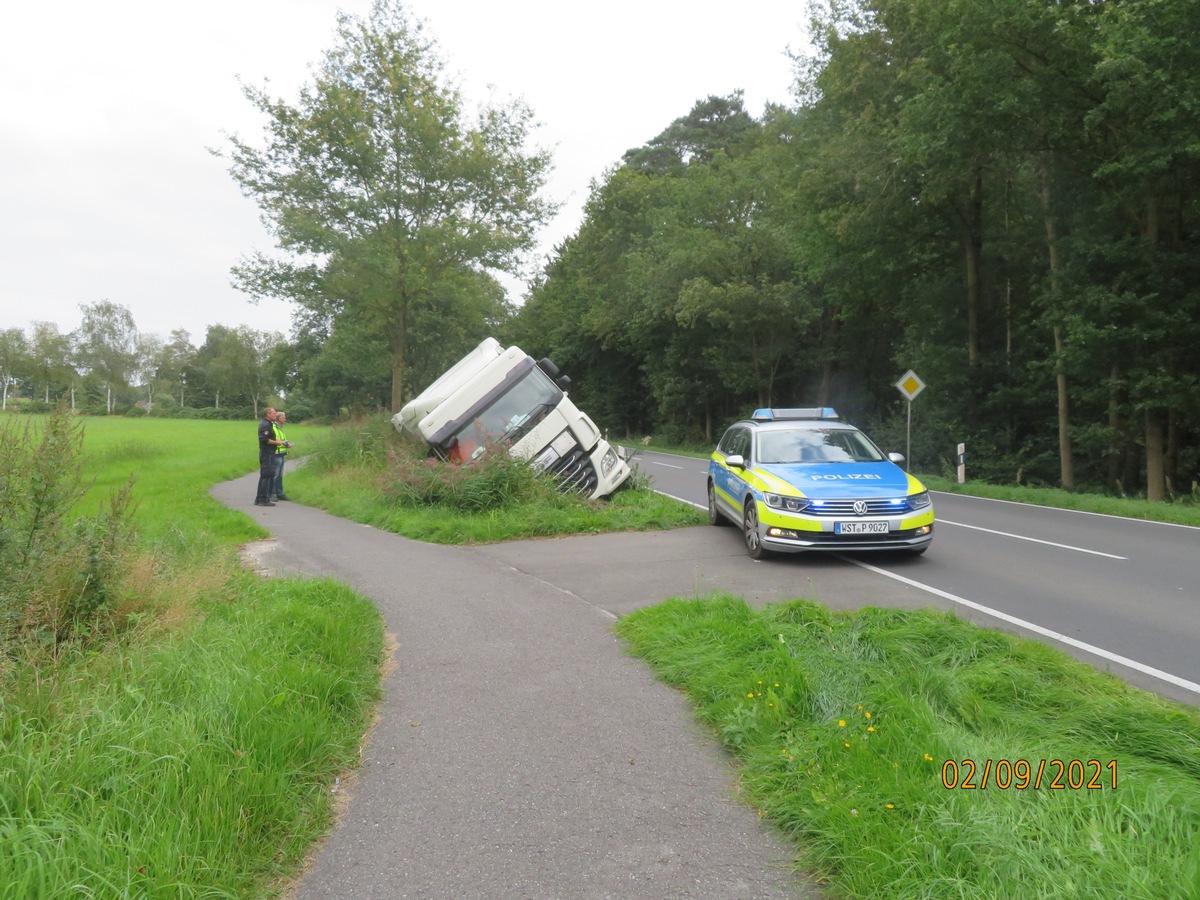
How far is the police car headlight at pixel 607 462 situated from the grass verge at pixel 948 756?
824cm

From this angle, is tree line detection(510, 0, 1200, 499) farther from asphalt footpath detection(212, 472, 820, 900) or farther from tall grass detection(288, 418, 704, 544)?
asphalt footpath detection(212, 472, 820, 900)

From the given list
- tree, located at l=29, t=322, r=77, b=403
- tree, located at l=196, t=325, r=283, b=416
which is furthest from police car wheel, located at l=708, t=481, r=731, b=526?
tree, located at l=196, t=325, r=283, b=416

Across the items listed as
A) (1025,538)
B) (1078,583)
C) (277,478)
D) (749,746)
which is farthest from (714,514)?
(277,478)

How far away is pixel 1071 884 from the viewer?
2.45 m

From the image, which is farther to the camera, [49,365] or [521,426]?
[49,365]

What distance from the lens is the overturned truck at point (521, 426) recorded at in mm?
13094

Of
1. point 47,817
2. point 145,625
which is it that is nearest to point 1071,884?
point 47,817

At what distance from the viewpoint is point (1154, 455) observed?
59.5ft

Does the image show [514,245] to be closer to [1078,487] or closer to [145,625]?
[1078,487]

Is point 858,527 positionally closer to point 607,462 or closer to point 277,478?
point 607,462

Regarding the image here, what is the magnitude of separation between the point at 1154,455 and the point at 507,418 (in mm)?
15561

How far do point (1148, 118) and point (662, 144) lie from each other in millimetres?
42731

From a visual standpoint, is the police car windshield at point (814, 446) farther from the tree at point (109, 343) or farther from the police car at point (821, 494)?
the tree at point (109, 343)
